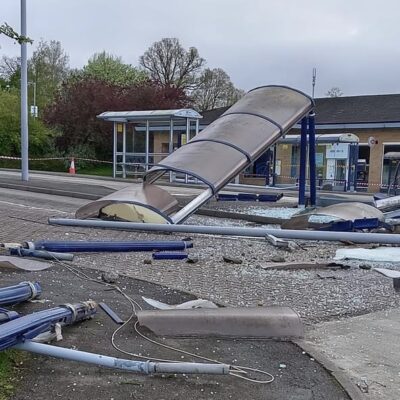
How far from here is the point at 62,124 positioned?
40719 millimetres

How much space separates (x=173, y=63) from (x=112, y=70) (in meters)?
6.77

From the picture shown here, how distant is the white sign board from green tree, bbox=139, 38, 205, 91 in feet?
101

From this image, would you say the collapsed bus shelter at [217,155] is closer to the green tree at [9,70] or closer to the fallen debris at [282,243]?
the fallen debris at [282,243]

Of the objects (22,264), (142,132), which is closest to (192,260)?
(22,264)

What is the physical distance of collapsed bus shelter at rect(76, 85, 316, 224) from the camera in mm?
11164

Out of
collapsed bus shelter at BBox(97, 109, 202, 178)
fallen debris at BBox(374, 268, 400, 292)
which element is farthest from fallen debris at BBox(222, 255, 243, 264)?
collapsed bus shelter at BBox(97, 109, 202, 178)

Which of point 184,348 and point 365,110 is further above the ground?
point 365,110

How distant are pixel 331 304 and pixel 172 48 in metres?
53.4

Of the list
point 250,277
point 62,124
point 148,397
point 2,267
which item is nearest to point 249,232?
point 250,277

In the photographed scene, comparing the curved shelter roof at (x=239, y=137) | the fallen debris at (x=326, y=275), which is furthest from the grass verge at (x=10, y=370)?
the curved shelter roof at (x=239, y=137)

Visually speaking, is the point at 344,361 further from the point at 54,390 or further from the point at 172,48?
the point at 172,48

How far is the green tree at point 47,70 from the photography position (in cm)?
5928

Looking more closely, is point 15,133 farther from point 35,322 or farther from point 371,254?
point 35,322

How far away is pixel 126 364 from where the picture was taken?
3.76 metres
